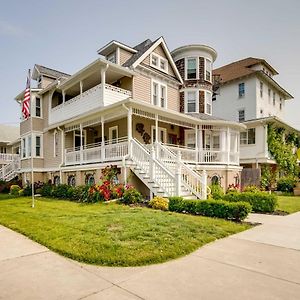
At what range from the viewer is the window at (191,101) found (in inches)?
904

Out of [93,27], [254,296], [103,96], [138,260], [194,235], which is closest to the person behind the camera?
[254,296]

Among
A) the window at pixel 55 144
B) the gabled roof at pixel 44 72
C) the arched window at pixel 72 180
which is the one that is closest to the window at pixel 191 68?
the gabled roof at pixel 44 72

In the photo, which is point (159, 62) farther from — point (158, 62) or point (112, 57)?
point (112, 57)

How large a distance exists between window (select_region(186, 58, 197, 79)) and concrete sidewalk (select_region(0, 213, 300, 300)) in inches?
748

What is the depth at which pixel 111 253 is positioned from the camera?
17.4ft


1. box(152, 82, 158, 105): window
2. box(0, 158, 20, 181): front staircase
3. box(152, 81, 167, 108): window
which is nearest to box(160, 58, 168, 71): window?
box(152, 81, 167, 108): window

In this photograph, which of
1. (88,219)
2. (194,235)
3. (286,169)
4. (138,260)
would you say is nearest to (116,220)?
(88,219)

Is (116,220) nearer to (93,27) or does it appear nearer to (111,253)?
(111,253)

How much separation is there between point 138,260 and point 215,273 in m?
1.38

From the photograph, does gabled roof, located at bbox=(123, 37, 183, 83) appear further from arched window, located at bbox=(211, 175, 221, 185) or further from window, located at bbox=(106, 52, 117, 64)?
arched window, located at bbox=(211, 175, 221, 185)

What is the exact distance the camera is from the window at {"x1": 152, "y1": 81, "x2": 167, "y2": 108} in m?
20.8

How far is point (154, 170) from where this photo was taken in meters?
13.0

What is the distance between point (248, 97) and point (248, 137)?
6.42m

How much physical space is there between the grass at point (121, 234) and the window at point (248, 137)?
18447mm
